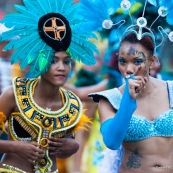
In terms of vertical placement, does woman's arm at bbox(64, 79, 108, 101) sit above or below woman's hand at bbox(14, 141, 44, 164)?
above

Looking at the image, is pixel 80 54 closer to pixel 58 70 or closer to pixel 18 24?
pixel 58 70

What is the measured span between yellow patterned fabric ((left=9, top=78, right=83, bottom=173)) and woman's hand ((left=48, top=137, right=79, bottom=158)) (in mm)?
48

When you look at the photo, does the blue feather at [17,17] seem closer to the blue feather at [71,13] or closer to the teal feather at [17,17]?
the teal feather at [17,17]

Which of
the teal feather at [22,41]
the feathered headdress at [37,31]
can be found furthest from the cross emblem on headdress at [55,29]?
the teal feather at [22,41]

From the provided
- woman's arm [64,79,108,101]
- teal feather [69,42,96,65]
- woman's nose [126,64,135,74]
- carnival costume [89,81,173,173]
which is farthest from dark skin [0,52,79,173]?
woman's arm [64,79,108,101]

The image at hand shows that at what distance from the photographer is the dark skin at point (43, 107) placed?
5.62 metres

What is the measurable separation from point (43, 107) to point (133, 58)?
100 cm

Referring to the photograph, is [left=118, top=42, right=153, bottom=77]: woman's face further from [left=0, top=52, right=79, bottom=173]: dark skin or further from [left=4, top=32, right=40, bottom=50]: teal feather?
[left=4, top=32, right=40, bottom=50]: teal feather

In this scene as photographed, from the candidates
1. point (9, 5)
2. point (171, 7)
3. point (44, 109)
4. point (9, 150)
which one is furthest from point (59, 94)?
point (9, 5)

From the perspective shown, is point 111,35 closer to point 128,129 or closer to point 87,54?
point 87,54

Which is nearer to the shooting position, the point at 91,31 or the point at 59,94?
the point at 91,31

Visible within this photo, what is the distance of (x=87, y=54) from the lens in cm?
596

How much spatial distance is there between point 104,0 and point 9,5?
4.61m

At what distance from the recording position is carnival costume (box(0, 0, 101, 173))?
5727mm
